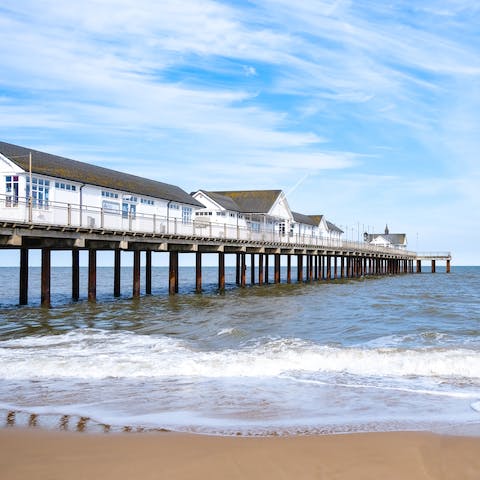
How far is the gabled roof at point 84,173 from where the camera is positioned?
23906 mm

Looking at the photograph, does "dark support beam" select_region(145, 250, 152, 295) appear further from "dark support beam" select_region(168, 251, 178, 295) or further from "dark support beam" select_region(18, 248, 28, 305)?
"dark support beam" select_region(18, 248, 28, 305)

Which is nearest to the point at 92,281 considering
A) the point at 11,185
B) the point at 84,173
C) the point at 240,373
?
the point at 11,185

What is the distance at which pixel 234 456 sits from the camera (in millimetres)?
5953

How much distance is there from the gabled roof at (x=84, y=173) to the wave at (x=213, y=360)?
37.2ft

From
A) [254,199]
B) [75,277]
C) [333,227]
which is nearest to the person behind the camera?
[75,277]

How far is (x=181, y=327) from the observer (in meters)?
18.1

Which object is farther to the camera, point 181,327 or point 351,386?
point 181,327

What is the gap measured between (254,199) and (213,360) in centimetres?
3880

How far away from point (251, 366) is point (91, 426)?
4828 millimetres

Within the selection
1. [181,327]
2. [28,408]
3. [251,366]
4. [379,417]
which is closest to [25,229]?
[181,327]

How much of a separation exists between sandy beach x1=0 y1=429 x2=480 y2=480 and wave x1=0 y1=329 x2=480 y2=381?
164 inches

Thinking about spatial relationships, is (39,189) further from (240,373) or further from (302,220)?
(302,220)

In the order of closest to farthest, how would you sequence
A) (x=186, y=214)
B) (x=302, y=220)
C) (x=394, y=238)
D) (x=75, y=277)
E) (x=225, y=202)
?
(x=75, y=277)
(x=186, y=214)
(x=225, y=202)
(x=302, y=220)
(x=394, y=238)

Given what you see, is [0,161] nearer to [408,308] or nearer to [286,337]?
[286,337]
